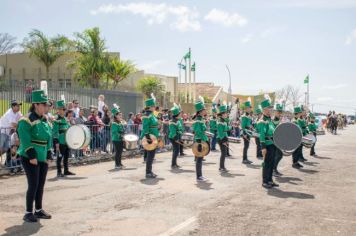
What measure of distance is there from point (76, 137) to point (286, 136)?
556 cm

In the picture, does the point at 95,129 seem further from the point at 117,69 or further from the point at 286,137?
the point at 117,69

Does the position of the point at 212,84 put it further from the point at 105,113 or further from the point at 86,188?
the point at 86,188

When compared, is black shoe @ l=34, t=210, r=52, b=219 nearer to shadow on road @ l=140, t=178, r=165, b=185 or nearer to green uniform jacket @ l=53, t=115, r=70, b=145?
shadow on road @ l=140, t=178, r=165, b=185

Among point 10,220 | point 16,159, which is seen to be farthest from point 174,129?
point 10,220

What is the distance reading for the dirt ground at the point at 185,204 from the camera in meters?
6.83

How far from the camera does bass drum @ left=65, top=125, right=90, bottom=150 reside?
1219cm

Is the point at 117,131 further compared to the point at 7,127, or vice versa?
the point at 117,131

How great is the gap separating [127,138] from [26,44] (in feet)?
95.1

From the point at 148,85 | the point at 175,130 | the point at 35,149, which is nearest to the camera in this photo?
the point at 35,149

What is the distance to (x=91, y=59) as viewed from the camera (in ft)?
117

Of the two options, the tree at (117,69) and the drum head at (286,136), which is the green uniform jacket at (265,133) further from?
the tree at (117,69)

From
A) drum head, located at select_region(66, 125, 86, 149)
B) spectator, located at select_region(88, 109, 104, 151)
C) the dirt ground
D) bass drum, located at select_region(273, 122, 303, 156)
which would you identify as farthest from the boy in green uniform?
bass drum, located at select_region(273, 122, 303, 156)

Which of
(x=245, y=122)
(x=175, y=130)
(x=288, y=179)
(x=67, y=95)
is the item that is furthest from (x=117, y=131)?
(x=67, y=95)

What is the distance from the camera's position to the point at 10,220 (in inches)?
287
